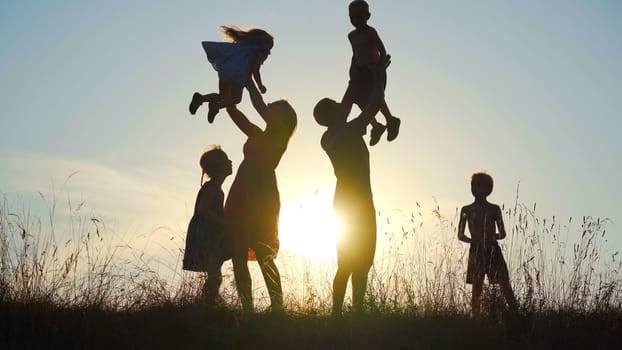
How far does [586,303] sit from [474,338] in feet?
5.74

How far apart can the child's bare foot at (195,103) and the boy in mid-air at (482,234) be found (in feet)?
10.6

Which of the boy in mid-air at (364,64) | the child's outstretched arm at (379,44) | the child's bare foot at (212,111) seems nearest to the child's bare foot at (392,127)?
the boy in mid-air at (364,64)

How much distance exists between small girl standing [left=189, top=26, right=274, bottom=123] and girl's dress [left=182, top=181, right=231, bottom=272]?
1.11 m

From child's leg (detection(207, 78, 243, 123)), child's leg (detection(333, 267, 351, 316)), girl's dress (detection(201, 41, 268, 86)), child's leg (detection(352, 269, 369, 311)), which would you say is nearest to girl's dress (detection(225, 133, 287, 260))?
child's leg (detection(207, 78, 243, 123))

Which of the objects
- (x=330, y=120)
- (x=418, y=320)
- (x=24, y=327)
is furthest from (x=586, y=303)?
(x=24, y=327)

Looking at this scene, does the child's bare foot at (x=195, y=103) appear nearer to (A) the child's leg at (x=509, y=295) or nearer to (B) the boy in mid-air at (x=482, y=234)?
(B) the boy in mid-air at (x=482, y=234)

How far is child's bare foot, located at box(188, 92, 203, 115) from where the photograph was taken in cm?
757

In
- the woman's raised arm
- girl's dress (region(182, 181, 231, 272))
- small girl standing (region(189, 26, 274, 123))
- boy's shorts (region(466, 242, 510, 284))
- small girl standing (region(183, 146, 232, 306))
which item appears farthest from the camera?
boy's shorts (region(466, 242, 510, 284))

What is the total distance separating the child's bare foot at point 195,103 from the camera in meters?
7.57

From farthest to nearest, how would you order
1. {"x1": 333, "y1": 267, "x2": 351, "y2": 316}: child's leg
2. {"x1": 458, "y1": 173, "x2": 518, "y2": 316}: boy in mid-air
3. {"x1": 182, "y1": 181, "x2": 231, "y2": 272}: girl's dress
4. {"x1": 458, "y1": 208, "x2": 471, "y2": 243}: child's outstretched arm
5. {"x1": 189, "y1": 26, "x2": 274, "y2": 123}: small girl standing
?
{"x1": 458, "y1": 208, "x2": 471, "y2": 243}: child's outstretched arm < {"x1": 458, "y1": 173, "x2": 518, "y2": 316}: boy in mid-air < {"x1": 182, "y1": 181, "x2": 231, "y2": 272}: girl's dress < {"x1": 189, "y1": 26, "x2": 274, "y2": 123}: small girl standing < {"x1": 333, "y1": 267, "x2": 351, "y2": 316}: child's leg

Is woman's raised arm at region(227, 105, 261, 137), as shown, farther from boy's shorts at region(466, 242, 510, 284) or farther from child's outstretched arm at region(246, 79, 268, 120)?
boy's shorts at region(466, 242, 510, 284)

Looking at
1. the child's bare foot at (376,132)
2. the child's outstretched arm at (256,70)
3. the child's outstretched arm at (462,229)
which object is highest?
the child's outstretched arm at (256,70)

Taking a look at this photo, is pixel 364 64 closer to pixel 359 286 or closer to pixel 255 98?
pixel 255 98

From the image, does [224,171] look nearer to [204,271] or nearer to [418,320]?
[204,271]
